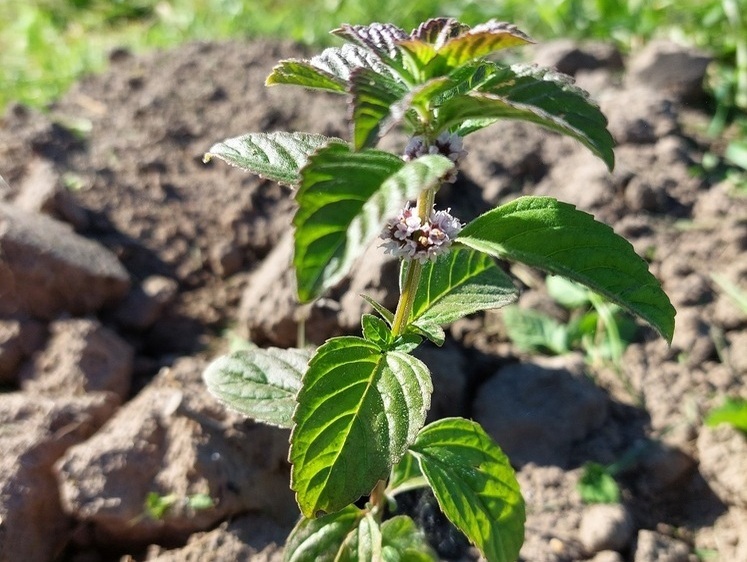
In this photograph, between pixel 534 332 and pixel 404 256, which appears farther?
pixel 534 332

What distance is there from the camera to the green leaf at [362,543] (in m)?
1.69

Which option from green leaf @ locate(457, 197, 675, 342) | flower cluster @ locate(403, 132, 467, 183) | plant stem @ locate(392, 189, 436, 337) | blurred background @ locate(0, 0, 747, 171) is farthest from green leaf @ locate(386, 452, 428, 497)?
blurred background @ locate(0, 0, 747, 171)

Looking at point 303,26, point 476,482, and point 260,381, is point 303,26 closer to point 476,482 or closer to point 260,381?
point 260,381

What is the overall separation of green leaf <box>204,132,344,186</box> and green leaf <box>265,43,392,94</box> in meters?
0.12

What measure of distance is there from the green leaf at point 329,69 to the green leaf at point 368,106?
3 cm

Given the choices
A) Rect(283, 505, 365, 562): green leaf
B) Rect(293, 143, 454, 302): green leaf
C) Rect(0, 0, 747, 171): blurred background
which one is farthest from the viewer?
Rect(0, 0, 747, 171): blurred background

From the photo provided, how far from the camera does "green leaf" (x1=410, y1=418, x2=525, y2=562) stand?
161cm

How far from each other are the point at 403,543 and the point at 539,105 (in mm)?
968

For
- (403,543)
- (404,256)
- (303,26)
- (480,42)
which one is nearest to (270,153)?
(404,256)

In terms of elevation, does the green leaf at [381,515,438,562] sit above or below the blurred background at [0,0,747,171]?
below

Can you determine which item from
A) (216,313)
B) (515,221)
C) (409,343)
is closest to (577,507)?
(409,343)

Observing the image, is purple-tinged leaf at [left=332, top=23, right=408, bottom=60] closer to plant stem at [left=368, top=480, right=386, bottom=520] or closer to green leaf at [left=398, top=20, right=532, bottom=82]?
green leaf at [left=398, top=20, right=532, bottom=82]

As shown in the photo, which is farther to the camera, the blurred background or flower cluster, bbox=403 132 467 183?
the blurred background

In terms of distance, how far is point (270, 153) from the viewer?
150 centimetres
